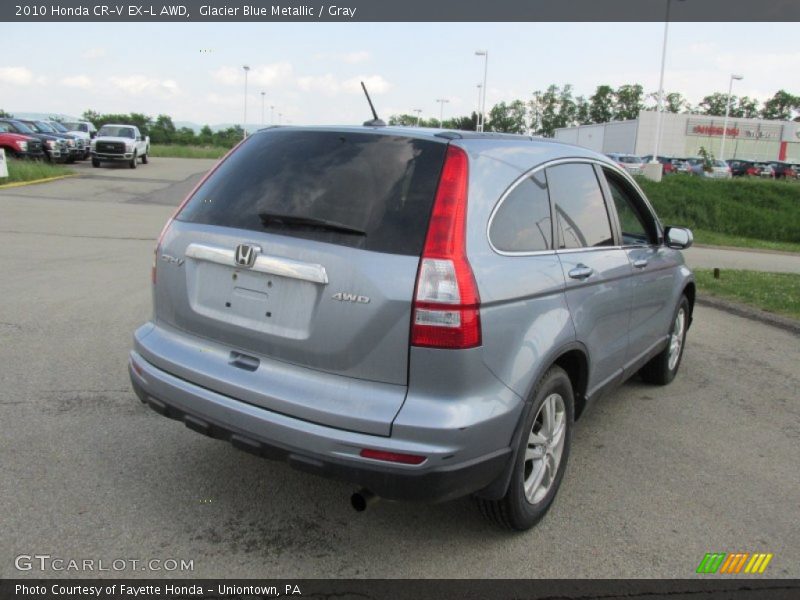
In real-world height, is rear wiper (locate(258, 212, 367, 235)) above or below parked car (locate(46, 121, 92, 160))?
Answer: below

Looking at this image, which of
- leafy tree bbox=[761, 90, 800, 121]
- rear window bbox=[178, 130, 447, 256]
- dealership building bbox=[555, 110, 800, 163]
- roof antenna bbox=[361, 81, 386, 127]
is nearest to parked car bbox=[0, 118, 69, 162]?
roof antenna bbox=[361, 81, 386, 127]

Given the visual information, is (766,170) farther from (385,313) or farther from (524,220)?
(385,313)

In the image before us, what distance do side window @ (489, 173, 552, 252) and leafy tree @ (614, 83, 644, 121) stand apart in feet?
390

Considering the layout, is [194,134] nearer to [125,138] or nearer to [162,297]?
[125,138]

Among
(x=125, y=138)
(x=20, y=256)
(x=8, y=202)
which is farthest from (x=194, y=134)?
(x=20, y=256)

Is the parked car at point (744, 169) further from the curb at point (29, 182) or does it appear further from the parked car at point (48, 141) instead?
the curb at point (29, 182)

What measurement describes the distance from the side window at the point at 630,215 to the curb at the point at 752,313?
157 inches

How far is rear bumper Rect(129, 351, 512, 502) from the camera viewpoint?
2.60 meters

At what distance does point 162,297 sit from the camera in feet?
11.0

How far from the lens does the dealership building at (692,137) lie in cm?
7094

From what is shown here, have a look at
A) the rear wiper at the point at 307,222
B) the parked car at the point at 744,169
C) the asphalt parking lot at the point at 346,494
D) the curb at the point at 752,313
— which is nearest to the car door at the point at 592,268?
the asphalt parking lot at the point at 346,494

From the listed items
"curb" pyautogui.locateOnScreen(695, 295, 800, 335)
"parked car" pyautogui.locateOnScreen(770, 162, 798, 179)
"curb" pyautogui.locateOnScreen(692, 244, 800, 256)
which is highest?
"parked car" pyautogui.locateOnScreen(770, 162, 798, 179)

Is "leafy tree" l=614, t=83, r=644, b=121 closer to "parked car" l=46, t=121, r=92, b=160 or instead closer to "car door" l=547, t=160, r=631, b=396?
"parked car" l=46, t=121, r=92, b=160
